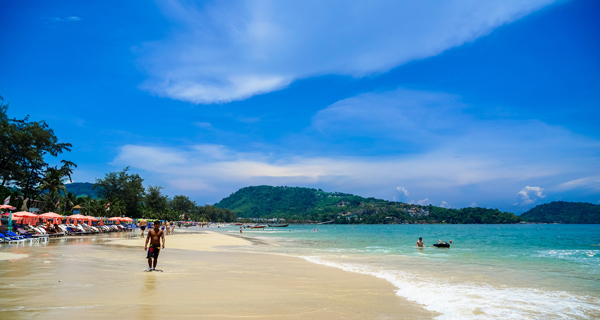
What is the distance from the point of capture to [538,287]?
11.7 metres

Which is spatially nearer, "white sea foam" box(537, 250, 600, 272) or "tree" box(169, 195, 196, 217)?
"white sea foam" box(537, 250, 600, 272)

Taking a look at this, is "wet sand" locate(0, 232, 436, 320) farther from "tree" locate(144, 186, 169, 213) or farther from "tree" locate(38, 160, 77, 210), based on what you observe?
"tree" locate(144, 186, 169, 213)

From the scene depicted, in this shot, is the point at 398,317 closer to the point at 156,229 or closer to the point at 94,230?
the point at 156,229

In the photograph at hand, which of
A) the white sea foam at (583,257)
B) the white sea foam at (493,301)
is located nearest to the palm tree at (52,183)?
the white sea foam at (493,301)

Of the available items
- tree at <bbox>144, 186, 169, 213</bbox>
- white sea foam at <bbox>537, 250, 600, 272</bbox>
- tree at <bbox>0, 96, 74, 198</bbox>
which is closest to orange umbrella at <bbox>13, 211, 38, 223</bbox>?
tree at <bbox>0, 96, 74, 198</bbox>

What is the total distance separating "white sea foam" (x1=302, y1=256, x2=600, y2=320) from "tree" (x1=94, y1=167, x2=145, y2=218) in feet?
276

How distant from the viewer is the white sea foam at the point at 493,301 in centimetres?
770

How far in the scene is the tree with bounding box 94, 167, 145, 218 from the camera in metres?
83.8

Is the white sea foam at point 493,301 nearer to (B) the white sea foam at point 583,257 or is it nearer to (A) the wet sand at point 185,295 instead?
(A) the wet sand at point 185,295

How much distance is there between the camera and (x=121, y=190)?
8575 cm

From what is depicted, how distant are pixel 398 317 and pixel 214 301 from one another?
3.88 metres

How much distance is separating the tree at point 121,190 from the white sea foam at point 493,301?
276 feet

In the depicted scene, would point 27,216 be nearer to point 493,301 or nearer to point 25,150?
point 25,150

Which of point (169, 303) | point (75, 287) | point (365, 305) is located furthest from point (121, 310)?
point (365, 305)
